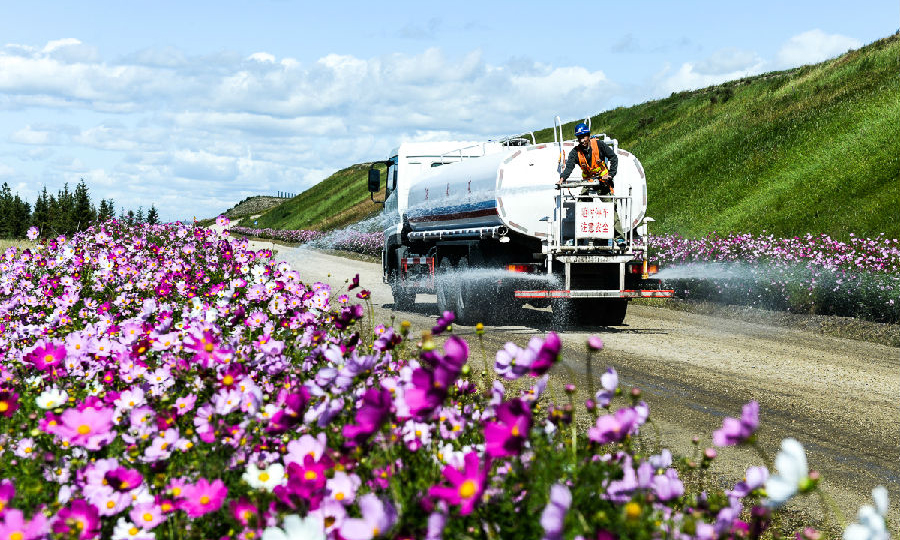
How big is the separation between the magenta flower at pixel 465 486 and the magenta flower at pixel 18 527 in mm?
1052

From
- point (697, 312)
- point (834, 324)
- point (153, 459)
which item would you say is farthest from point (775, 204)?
point (153, 459)

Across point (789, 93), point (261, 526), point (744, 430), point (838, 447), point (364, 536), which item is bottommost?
point (838, 447)

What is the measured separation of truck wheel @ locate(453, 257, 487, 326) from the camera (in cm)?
1523

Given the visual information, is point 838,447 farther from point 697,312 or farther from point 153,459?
point 697,312

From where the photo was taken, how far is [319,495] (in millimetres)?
2383

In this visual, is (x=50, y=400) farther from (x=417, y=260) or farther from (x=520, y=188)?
(x=417, y=260)

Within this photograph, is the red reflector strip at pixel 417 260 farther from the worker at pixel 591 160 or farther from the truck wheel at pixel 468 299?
the worker at pixel 591 160

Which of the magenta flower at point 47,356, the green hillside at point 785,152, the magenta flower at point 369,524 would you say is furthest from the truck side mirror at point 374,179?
the magenta flower at point 369,524

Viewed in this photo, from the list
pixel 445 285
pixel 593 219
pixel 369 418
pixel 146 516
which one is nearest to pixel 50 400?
pixel 146 516

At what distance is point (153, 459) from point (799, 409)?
6824 millimetres

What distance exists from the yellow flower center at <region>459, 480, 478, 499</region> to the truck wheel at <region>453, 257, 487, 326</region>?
1303 cm

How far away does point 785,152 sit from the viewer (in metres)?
33.1

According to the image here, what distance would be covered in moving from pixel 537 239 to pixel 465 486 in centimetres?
1242

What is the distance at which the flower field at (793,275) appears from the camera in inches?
592
